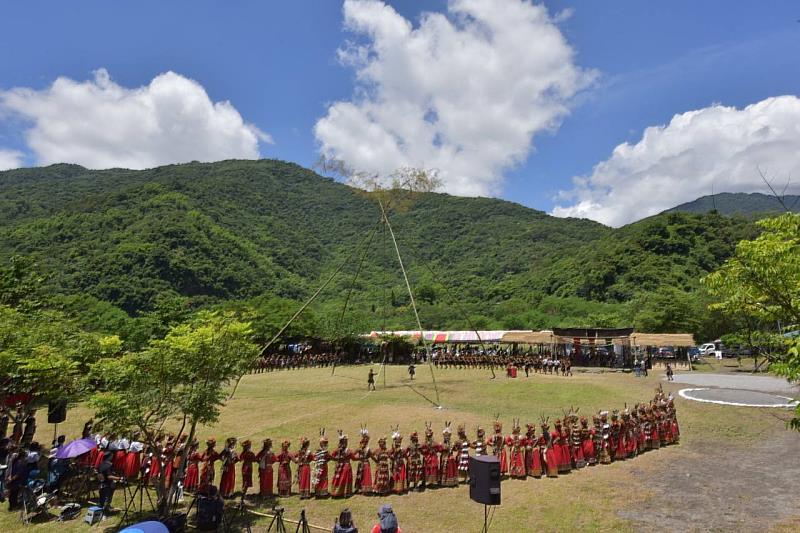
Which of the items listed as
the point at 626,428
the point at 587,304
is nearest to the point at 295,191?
the point at 587,304

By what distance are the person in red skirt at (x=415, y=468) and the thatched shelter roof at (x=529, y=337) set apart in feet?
98.0

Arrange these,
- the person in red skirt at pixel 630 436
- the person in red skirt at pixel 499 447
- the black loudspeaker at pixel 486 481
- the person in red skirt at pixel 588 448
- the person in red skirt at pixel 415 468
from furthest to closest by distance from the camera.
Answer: the person in red skirt at pixel 630 436
the person in red skirt at pixel 588 448
the person in red skirt at pixel 499 447
the person in red skirt at pixel 415 468
the black loudspeaker at pixel 486 481

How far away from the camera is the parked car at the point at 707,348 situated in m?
49.3

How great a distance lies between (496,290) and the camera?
3935 inches

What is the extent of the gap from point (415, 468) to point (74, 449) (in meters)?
8.30

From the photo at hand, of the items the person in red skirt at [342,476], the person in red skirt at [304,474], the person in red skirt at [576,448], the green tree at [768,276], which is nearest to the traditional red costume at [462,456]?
the person in red skirt at [342,476]

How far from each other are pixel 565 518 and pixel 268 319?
45.1 metres

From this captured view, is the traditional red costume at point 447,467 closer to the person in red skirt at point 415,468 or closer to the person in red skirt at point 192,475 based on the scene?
the person in red skirt at point 415,468

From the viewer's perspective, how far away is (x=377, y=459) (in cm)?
1228

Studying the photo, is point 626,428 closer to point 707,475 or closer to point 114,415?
point 707,475

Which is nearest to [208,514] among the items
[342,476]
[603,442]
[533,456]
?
[342,476]

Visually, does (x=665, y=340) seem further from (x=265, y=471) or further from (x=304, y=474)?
(x=265, y=471)

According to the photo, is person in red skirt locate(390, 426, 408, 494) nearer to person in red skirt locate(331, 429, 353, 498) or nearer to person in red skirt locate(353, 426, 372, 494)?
person in red skirt locate(353, 426, 372, 494)

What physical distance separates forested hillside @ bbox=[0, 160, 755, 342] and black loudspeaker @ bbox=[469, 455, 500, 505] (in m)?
25.7
